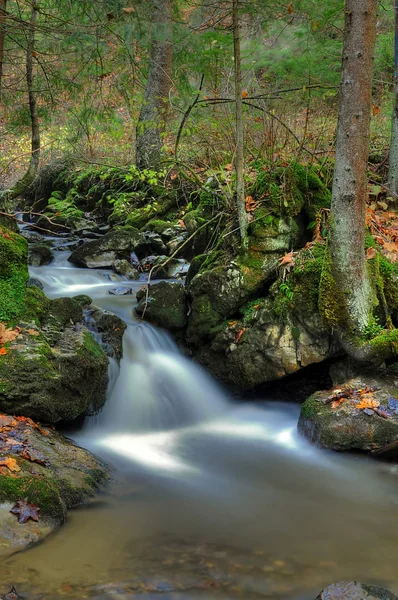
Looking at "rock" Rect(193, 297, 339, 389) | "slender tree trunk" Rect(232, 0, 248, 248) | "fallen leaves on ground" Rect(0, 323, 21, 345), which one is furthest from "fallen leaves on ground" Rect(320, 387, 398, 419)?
"fallen leaves on ground" Rect(0, 323, 21, 345)

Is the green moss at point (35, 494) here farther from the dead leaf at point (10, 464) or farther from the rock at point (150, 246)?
the rock at point (150, 246)

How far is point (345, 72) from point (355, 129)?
26.1 inches

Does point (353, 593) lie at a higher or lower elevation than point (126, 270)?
lower

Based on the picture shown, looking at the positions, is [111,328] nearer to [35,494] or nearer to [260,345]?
[260,345]

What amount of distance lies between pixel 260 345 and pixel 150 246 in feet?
16.4

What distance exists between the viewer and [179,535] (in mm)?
3893

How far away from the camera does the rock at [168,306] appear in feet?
25.2

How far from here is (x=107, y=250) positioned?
35.1ft

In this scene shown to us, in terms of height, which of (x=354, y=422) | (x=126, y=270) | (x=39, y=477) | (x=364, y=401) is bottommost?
(x=39, y=477)

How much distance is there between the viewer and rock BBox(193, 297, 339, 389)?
21.3ft

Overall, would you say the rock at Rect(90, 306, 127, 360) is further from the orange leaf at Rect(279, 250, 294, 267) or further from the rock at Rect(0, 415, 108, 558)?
the orange leaf at Rect(279, 250, 294, 267)

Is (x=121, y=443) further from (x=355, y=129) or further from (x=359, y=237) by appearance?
(x=355, y=129)

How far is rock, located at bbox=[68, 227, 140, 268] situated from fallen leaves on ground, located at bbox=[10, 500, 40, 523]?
718 centimetres

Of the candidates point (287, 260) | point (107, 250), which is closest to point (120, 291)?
point (107, 250)
